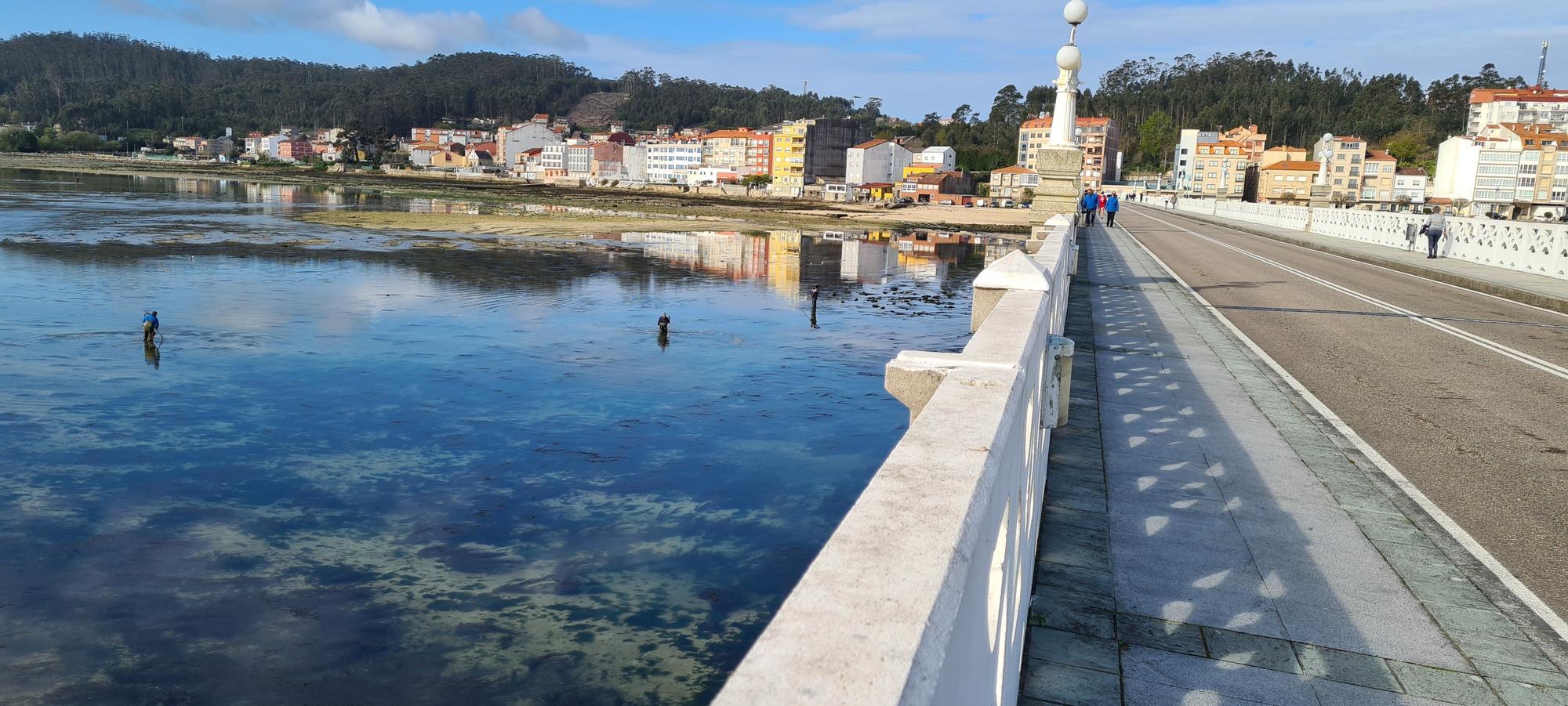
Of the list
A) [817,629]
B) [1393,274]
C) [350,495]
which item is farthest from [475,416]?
[1393,274]

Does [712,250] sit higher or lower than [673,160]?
lower

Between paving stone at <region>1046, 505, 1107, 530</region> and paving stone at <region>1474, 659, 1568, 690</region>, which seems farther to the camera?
paving stone at <region>1046, 505, 1107, 530</region>

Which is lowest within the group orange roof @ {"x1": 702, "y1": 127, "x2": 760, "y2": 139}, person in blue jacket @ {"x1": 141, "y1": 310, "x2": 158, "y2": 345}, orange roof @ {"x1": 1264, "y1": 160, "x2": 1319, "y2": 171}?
person in blue jacket @ {"x1": 141, "y1": 310, "x2": 158, "y2": 345}

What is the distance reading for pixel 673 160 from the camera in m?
168

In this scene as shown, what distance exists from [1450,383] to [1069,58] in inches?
330

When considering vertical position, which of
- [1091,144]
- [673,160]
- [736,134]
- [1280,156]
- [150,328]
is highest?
[1091,144]

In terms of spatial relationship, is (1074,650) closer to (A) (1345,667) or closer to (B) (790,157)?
(A) (1345,667)

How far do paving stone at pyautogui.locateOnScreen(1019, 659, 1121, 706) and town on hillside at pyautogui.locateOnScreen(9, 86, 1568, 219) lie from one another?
329ft

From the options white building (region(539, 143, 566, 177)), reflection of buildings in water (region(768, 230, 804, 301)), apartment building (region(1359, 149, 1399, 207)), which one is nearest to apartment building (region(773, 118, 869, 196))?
white building (region(539, 143, 566, 177))

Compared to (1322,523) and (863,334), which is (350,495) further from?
(863,334)

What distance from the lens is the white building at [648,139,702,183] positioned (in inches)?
6486

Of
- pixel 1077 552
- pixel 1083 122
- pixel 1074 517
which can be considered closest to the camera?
pixel 1077 552

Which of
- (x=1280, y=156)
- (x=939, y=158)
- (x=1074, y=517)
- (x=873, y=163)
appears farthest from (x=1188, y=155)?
(x=1074, y=517)

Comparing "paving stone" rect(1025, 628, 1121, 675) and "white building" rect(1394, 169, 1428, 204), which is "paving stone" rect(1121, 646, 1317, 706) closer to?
"paving stone" rect(1025, 628, 1121, 675)
